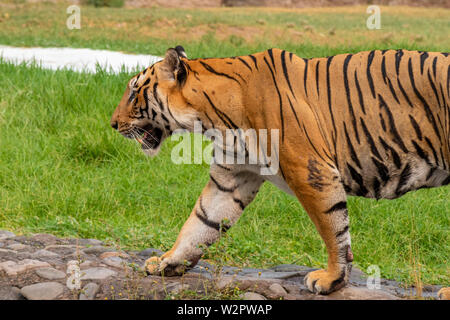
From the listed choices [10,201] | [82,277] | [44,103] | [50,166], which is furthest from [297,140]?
[44,103]

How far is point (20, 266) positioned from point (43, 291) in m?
0.36

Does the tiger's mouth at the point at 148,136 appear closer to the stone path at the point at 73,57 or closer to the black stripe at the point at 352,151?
the black stripe at the point at 352,151

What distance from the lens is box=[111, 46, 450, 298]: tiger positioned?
11.0 ft

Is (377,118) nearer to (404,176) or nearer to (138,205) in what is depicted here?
(404,176)

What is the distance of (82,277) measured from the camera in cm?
366

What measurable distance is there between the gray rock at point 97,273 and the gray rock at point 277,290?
91 centimetres

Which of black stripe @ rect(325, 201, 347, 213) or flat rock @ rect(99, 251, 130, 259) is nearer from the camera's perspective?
black stripe @ rect(325, 201, 347, 213)

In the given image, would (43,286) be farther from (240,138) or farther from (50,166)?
(50,166)

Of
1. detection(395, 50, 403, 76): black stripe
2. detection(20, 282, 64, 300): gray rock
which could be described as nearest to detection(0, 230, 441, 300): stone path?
detection(20, 282, 64, 300): gray rock

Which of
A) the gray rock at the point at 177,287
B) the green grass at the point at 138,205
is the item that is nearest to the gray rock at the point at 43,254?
the green grass at the point at 138,205

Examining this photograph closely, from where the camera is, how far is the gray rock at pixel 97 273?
3.67m

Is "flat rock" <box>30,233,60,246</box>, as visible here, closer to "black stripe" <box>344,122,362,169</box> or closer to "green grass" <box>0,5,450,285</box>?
"green grass" <box>0,5,450,285</box>

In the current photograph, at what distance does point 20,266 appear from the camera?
12.3 feet

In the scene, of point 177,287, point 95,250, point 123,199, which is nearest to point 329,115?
point 177,287
